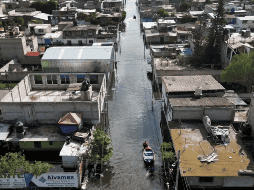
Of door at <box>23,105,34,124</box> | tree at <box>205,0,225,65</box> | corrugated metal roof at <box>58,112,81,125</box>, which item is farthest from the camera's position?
tree at <box>205,0,225,65</box>

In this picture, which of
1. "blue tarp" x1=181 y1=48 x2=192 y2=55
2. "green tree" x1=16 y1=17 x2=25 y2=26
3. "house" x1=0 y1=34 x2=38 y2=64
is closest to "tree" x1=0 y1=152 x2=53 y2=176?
"house" x1=0 y1=34 x2=38 y2=64

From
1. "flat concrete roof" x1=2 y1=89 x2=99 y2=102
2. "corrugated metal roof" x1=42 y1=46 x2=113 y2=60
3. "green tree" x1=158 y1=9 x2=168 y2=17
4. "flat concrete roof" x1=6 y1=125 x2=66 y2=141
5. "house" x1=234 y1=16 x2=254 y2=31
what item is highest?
"green tree" x1=158 y1=9 x2=168 y2=17

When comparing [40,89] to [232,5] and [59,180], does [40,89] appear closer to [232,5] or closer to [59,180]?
[59,180]

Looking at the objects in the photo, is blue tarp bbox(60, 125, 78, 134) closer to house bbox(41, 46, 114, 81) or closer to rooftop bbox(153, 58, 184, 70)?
house bbox(41, 46, 114, 81)

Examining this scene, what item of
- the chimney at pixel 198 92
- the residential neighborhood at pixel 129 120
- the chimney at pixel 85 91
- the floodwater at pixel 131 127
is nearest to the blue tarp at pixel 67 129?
the residential neighborhood at pixel 129 120

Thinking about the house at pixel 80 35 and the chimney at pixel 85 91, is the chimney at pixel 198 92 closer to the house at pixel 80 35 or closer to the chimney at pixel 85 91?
the chimney at pixel 85 91

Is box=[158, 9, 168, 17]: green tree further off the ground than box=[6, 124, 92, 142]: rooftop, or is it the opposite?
box=[158, 9, 168, 17]: green tree

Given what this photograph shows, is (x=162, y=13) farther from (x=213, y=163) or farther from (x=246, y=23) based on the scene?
(x=213, y=163)
